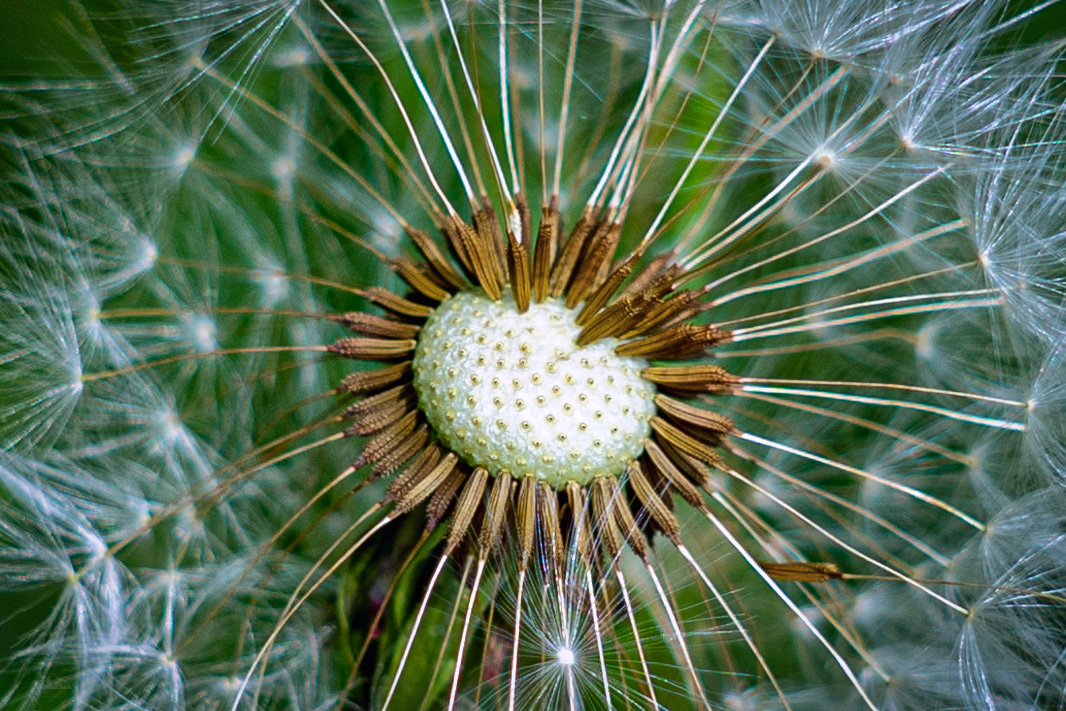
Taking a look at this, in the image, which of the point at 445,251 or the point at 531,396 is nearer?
the point at 531,396

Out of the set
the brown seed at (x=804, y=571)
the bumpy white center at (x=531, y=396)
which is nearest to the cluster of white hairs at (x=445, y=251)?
the brown seed at (x=804, y=571)

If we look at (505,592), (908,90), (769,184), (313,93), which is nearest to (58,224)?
(313,93)

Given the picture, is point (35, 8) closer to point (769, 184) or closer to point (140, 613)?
point (140, 613)

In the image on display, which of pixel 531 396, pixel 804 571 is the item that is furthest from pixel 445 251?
pixel 804 571

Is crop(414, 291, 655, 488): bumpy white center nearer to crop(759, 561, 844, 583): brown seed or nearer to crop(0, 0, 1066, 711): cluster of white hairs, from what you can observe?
crop(0, 0, 1066, 711): cluster of white hairs

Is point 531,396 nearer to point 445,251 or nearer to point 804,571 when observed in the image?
point 445,251

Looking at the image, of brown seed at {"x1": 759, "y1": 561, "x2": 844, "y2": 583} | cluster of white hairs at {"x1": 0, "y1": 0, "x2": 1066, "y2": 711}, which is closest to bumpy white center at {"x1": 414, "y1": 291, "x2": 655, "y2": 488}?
cluster of white hairs at {"x1": 0, "y1": 0, "x2": 1066, "y2": 711}

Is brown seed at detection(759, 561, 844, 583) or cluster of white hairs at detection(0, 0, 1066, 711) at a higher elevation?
cluster of white hairs at detection(0, 0, 1066, 711)
